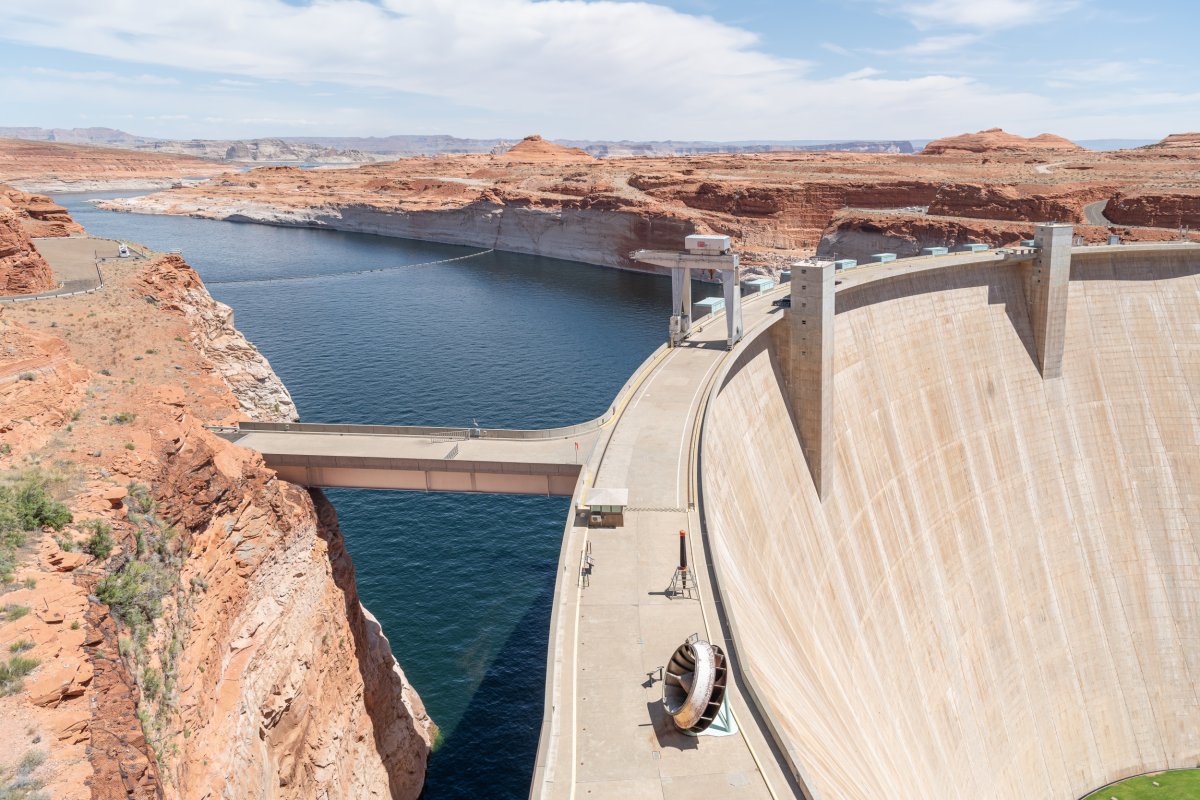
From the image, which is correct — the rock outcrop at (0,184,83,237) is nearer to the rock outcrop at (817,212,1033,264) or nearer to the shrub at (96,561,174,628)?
the shrub at (96,561,174,628)

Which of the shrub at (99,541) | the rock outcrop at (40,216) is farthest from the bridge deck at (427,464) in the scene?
the rock outcrop at (40,216)

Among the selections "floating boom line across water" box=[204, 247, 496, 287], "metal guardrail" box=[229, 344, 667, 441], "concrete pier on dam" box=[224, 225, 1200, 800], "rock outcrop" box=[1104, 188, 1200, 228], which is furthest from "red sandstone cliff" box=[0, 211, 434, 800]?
"floating boom line across water" box=[204, 247, 496, 287]

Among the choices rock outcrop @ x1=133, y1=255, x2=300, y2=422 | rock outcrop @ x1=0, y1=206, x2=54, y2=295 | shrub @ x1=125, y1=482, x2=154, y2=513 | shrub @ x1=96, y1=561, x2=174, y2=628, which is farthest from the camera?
rock outcrop @ x1=133, y1=255, x2=300, y2=422

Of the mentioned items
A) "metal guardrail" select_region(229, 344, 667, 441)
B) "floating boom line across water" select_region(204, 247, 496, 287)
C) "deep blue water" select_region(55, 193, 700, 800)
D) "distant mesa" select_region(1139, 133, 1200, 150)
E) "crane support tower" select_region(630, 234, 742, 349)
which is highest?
"distant mesa" select_region(1139, 133, 1200, 150)

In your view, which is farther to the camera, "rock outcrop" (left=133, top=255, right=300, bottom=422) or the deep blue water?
"rock outcrop" (left=133, top=255, right=300, bottom=422)

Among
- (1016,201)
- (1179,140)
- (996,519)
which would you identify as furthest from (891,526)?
(1179,140)

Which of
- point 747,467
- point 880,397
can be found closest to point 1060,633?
point 880,397
